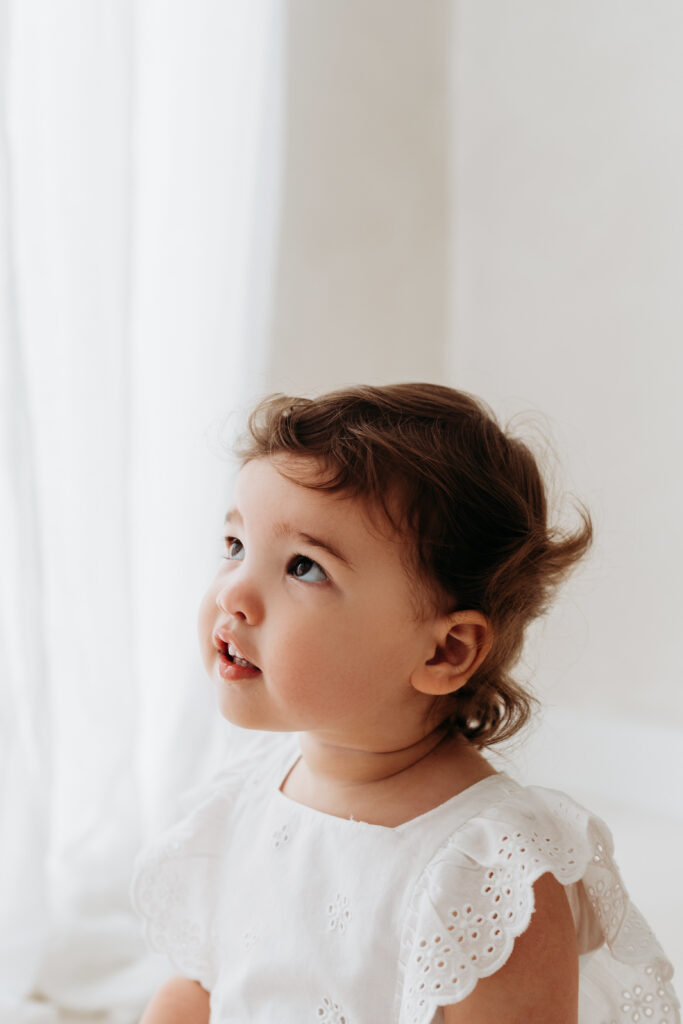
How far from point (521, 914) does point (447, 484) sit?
11.8 inches

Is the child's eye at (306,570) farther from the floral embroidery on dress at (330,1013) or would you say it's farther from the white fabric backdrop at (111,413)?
the white fabric backdrop at (111,413)

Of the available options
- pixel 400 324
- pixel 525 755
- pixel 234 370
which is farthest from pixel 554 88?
pixel 525 755

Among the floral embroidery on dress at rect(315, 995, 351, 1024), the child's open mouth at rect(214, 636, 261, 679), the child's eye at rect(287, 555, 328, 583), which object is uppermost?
the child's eye at rect(287, 555, 328, 583)

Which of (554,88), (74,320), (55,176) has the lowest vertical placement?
(74,320)

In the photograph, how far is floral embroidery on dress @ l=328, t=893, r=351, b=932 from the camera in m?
0.76

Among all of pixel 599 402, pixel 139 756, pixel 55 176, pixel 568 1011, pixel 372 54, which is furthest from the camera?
pixel 372 54

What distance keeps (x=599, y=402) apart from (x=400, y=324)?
41 cm

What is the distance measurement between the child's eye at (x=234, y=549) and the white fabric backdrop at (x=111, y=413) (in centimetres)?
41

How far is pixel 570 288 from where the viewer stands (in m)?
1.66

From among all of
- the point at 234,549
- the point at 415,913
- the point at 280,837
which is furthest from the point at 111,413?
the point at 415,913

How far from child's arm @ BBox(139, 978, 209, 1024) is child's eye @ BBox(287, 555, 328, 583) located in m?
0.42

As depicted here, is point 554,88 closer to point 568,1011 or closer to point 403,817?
point 403,817

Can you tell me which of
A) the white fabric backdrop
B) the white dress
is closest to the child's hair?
the white dress

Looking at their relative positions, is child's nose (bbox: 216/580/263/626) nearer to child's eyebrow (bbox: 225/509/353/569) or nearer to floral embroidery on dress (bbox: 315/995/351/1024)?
child's eyebrow (bbox: 225/509/353/569)
